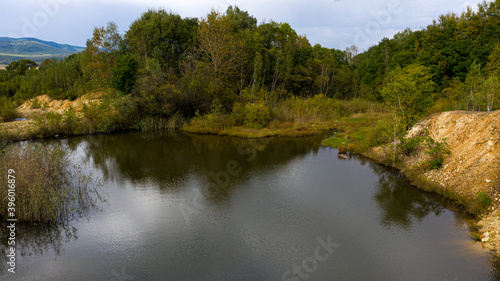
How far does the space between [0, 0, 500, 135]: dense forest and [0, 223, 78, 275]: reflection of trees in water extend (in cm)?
2120

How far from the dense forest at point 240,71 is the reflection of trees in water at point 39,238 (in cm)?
2120

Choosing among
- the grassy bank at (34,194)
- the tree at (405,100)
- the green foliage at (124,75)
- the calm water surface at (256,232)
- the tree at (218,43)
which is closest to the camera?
the calm water surface at (256,232)

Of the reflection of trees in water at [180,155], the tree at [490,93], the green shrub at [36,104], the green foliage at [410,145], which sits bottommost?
the reflection of trees in water at [180,155]

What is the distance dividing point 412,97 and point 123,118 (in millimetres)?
31084

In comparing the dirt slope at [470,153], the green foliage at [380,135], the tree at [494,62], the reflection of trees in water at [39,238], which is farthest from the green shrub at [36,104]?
the tree at [494,62]

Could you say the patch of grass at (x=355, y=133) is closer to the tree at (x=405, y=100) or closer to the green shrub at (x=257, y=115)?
the tree at (x=405, y=100)

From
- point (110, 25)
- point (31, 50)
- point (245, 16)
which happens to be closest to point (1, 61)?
point (31, 50)

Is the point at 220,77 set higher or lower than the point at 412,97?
higher

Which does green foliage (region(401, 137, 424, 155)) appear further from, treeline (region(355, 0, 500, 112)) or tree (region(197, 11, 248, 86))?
tree (region(197, 11, 248, 86))

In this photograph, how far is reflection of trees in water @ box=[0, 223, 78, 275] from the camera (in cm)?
1028

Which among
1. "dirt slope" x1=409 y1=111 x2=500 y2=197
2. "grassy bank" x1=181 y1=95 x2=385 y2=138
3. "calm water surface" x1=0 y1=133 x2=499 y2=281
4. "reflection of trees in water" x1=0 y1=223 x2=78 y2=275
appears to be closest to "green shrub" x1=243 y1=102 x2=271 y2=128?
"grassy bank" x1=181 y1=95 x2=385 y2=138

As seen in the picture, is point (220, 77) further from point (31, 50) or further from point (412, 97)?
point (31, 50)

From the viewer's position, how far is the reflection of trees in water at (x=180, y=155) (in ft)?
60.4

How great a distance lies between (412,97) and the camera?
20391mm
